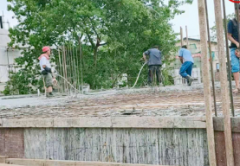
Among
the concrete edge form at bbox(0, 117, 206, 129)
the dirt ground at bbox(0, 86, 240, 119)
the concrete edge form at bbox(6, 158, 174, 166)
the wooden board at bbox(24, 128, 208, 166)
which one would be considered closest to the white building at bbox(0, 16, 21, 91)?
the dirt ground at bbox(0, 86, 240, 119)

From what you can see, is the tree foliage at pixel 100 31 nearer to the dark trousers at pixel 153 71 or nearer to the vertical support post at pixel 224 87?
the dark trousers at pixel 153 71

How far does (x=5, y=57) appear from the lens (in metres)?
21.8

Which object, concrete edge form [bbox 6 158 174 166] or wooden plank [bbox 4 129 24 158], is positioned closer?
concrete edge form [bbox 6 158 174 166]

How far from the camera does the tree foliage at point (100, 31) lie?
14.2 meters

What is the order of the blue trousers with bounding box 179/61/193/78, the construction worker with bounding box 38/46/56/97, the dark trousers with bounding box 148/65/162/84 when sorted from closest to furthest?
the construction worker with bounding box 38/46/56/97 → the blue trousers with bounding box 179/61/193/78 → the dark trousers with bounding box 148/65/162/84

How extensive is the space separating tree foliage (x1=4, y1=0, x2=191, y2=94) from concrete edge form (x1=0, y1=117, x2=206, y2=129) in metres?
9.79

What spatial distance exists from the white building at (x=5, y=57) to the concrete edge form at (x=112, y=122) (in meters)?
15.1

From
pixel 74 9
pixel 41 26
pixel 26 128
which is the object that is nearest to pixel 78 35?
pixel 74 9

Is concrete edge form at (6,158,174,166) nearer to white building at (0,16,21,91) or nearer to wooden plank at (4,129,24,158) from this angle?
wooden plank at (4,129,24,158)

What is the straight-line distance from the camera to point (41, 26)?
15.6 metres

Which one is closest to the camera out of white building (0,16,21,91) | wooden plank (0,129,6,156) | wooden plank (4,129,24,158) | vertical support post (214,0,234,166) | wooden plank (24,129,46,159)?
vertical support post (214,0,234,166)

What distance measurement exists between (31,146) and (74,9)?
1043cm

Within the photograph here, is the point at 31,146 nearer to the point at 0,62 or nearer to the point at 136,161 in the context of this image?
the point at 136,161

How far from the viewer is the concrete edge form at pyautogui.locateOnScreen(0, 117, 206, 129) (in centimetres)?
324
